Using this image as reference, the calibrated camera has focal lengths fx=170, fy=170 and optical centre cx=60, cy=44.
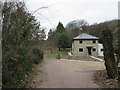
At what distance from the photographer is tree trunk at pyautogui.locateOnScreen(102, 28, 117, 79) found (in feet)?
29.1

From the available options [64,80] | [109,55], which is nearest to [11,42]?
[64,80]

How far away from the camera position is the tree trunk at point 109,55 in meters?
8.87

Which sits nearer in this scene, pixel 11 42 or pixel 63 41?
pixel 11 42

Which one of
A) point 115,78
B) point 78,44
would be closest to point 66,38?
point 78,44

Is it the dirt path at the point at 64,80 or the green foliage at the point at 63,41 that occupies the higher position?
the green foliage at the point at 63,41

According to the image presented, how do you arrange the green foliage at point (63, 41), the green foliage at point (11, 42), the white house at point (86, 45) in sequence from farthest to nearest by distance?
the green foliage at point (63, 41)
the white house at point (86, 45)
the green foliage at point (11, 42)

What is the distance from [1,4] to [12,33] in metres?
1.10

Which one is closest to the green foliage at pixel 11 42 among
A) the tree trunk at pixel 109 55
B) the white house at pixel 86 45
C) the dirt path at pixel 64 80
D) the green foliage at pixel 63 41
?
the dirt path at pixel 64 80

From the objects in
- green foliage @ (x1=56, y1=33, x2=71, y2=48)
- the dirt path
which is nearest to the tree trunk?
the dirt path

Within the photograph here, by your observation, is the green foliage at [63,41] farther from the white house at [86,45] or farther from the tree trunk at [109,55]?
the tree trunk at [109,55]

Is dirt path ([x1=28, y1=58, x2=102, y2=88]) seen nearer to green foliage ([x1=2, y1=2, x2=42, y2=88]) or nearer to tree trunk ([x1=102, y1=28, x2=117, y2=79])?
tree trunk ([x1=102, y1=28, x2=117, y2=79])

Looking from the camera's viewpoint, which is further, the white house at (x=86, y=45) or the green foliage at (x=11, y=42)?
the white house at (x=86, y=45)

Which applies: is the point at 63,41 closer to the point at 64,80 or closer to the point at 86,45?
the point at 86,45

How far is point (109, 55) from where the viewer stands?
30.3 ft
